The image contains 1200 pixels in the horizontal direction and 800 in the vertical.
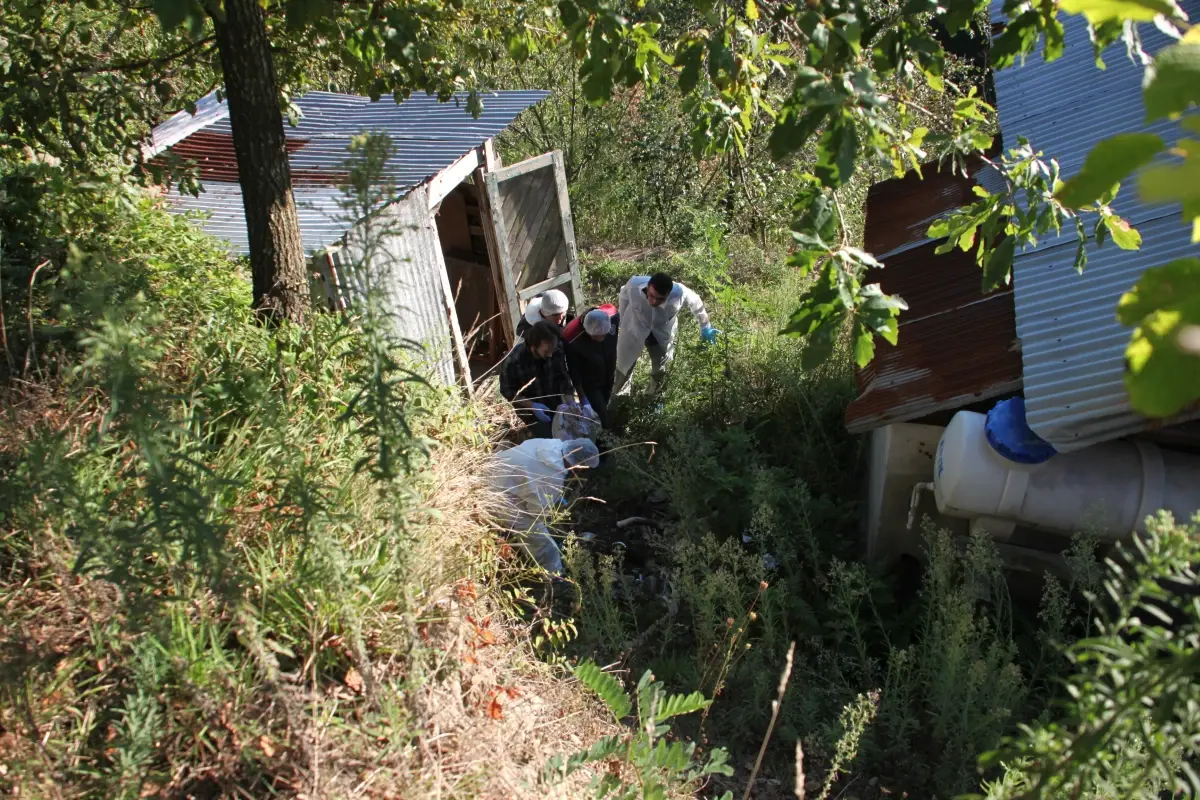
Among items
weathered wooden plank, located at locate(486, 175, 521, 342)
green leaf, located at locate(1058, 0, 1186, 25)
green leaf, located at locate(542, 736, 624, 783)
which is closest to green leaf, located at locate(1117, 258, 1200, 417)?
green leaf, located at locate(1058, 0, 1186, 25)

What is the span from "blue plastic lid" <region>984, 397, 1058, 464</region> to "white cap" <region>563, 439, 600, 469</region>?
2164 mm

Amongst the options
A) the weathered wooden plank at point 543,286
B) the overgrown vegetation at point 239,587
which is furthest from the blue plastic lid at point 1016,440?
the weathered wooden plank at point 543,286

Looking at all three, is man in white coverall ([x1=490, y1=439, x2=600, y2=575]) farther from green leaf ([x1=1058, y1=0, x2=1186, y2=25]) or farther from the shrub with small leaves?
green leaf ([x1=1058, y1=0, x2=1186, y2=25])

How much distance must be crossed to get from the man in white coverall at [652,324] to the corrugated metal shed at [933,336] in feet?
5.58

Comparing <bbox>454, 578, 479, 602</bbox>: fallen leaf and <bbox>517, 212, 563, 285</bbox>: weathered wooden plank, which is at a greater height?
<bbox>517, 212, 563, 285</bbox>: weathered wooden plank

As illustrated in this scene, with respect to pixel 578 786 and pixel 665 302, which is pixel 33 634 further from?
pixel 665 302

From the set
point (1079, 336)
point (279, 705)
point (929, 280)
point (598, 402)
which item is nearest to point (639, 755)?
point (279, 705)

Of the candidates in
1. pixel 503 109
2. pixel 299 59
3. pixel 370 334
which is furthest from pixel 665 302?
pixel 370 334

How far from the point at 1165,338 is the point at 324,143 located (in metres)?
7.40

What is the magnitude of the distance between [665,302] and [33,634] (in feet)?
19.0

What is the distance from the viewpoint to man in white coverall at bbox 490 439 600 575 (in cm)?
452

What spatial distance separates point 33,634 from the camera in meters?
2.81

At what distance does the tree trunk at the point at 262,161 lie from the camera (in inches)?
151

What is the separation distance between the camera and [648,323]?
800cm
